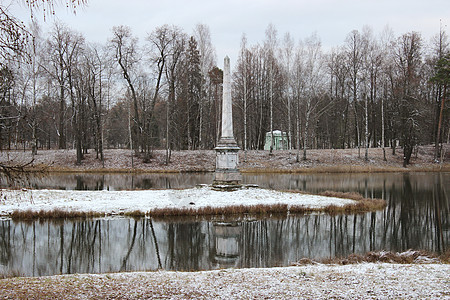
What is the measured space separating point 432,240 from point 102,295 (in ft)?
31.7

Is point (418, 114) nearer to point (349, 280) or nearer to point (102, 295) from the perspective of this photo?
point (349, 280)

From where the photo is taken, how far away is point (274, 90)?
157 ft

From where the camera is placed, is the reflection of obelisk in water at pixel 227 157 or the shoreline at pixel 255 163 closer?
the reflection of obelisk in water at pixel 227 157

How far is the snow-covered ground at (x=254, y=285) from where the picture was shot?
18.5 ft

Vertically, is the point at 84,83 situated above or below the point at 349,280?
above

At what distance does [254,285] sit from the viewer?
246 inches

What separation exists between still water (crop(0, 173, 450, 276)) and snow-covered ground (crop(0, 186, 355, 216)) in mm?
1480

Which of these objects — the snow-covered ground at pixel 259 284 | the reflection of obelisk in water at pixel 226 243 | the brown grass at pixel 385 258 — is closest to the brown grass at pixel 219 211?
the reflection of obelisk in water at pixel 226 243

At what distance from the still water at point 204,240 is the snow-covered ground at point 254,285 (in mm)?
1587

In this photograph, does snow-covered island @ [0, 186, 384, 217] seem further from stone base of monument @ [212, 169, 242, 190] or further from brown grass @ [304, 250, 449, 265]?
brown grass @ [304, 250, 449, 265]

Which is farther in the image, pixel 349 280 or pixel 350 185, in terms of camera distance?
pixel 350 185

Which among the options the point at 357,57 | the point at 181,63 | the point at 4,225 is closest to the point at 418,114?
the point at 357,57

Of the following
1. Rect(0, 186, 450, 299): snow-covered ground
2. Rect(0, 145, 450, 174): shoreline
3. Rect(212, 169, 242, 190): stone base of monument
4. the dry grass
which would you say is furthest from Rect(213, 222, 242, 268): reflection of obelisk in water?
Rect(0, 145, 450, 174): shoreline

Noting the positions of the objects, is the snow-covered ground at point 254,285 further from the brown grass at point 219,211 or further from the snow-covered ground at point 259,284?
the brown grass at point 219,211
